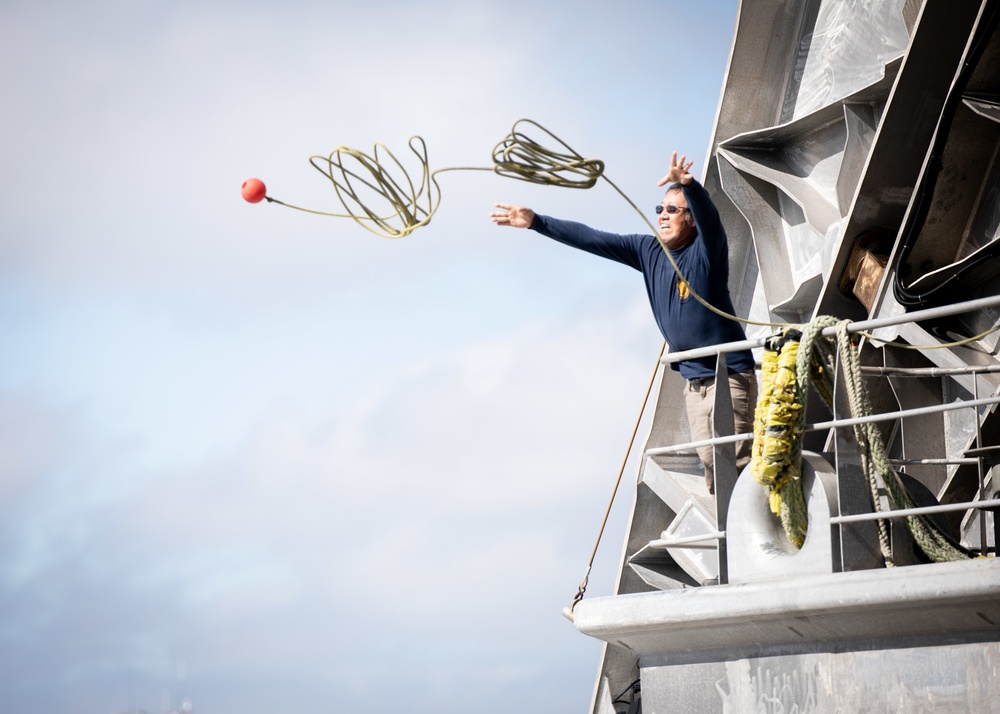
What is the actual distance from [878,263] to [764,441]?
10.7 ft

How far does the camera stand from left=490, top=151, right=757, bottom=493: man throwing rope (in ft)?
23.2

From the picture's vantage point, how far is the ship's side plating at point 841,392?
219 inches

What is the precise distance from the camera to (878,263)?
8.70 metres

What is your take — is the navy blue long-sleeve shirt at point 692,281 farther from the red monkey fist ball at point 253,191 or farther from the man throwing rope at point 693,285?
the red monkey fist ball at point 253,191

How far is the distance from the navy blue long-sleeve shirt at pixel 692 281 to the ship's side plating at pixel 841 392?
30.0 inches

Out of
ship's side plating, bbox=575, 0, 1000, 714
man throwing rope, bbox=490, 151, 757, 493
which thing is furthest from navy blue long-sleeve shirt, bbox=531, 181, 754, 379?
ship's side plating, bbox=575, 0, 1000, 714

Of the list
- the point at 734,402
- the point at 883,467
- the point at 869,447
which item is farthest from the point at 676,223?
the point at 883,467

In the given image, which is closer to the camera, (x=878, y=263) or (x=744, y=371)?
(x=744, y=371)

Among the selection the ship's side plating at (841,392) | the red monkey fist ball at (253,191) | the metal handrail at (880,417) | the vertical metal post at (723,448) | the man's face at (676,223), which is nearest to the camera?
the metal handrail at (880,417)

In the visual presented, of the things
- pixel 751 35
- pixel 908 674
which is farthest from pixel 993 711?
pixel 751 35

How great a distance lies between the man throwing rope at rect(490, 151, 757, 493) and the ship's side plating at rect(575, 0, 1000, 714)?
54cm

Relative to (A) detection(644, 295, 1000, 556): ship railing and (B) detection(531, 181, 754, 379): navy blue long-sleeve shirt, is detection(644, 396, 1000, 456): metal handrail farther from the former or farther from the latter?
(B) detection(531, 181, 754, 379): navy blue long-sleeve shirt

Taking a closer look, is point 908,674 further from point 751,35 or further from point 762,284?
point 751,35

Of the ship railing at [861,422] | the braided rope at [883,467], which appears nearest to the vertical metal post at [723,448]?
the ship railing at [861,422]
